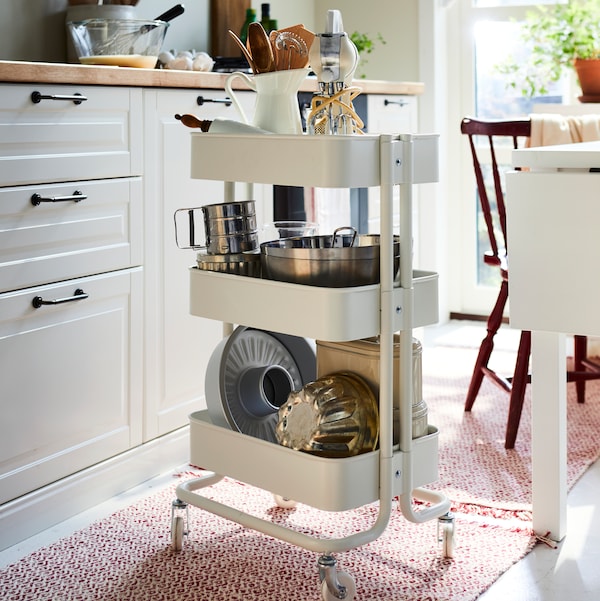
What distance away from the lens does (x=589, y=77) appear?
355 cm

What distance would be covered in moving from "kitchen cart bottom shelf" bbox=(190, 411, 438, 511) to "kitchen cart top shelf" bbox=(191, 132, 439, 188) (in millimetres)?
509

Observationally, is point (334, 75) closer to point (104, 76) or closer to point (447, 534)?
point (104, 76)

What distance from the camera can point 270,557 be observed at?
2021 mm

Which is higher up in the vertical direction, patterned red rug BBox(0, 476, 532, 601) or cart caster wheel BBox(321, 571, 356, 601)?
cart caster wheel BBox(321, 571, 356, 601)

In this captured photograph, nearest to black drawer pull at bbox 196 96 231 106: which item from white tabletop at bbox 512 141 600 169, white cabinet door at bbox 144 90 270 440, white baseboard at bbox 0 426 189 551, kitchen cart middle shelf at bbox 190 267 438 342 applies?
white cabinet door at bbox 144 90 270 440

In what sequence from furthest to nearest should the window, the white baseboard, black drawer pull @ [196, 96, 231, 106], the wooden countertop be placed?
1. the window
2. black drawer pull @ [196, 96, 231, 106]
3. the white baseboard
4. the wooden countertop

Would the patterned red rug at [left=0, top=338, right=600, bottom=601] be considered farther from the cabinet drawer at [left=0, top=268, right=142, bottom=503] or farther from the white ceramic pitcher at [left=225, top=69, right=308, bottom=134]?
the white ceramic pitcher at [left=225, top=69, right=308, bottom=134]

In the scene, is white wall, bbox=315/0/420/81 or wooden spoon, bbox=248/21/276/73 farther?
white wall, bbox=315/0/420/81

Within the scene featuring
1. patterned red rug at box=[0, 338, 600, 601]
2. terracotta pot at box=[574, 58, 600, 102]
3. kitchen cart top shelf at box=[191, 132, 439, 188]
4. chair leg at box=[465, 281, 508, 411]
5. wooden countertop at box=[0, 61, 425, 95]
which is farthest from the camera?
terracotta pot at box=[574, 58, 600, 102]

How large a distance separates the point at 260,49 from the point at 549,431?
99 cm

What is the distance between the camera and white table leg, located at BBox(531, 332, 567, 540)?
1.99 meters

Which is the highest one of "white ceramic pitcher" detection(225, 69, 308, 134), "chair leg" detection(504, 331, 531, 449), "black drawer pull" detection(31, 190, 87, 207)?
"white ceramic pitcher" detection(225, 69, 308, 134)

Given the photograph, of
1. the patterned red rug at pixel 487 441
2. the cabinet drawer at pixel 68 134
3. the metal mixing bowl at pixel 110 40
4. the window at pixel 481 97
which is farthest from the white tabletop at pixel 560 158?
the window at pixel 481 97

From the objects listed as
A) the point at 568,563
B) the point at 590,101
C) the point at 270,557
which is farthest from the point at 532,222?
the point at 590,101
